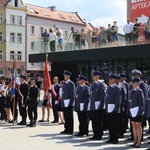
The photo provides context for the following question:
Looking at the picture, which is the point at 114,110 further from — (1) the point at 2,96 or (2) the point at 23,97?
(1) the point at 2,96

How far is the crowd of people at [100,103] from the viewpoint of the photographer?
9672 millimetres

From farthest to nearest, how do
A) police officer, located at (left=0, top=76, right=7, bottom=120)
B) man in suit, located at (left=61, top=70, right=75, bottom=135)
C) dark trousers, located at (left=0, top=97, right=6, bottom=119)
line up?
dark trousers, located at (left=0, top=97, right=6, bottom=119) → police officer, located at (left=0, top=76, right=7, bottom=120) → man in suit, located at (left=61, top=70, right=75, bottom=135)

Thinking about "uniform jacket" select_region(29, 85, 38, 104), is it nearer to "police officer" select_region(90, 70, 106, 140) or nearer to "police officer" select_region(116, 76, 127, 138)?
"police officer" select_region(90, 70, 106, 140)

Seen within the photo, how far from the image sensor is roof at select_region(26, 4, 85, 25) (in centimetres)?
6153

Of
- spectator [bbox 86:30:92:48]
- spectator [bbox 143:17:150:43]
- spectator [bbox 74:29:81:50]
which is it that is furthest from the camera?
spectator [bbox 74:29:81:50]

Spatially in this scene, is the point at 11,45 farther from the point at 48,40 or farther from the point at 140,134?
the point at 140,134

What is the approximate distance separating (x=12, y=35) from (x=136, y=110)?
50.3 meters

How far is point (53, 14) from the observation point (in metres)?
64.8

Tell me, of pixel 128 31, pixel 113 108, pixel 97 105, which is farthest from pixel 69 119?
pixel 128 31

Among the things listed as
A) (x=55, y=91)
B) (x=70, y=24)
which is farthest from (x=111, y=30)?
(x=70, y=24)

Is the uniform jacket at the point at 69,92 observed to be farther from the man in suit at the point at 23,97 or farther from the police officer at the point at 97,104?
the man in suit at the point at 23,97

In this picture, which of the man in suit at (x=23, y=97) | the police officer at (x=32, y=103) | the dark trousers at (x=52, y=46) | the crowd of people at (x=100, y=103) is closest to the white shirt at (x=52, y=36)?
the dark trousers at (x=52, y=46)

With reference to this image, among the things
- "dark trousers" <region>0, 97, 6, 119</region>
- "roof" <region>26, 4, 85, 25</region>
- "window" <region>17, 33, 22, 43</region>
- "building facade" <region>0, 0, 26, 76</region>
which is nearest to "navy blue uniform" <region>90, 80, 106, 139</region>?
"dark trousers" <region>0, 97, 6, 119</region>

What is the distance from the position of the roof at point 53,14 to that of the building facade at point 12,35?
218 cm
